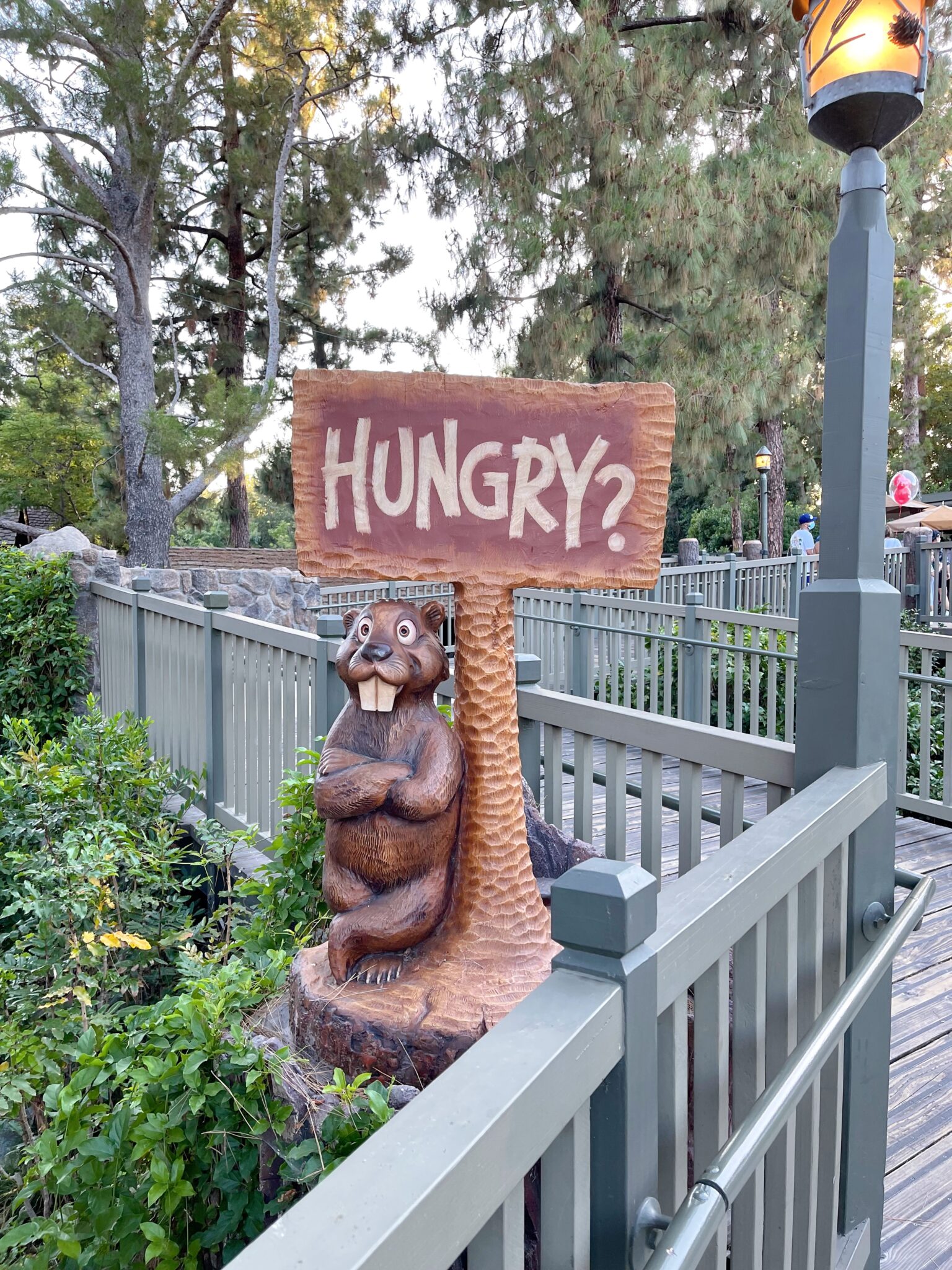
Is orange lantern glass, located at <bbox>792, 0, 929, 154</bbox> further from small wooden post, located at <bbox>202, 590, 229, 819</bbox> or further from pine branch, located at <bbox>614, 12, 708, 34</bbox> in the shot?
pine branch, located at <bbox>614, 12, 708, 34</bbox>

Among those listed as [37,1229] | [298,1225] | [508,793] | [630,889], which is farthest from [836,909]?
[37,1229]

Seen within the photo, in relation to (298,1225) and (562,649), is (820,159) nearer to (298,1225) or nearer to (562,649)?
(562,649)

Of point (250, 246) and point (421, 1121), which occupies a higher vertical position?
point (250, 246)

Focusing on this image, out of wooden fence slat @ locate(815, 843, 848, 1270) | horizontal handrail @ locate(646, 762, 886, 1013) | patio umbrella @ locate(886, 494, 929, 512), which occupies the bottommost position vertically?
wooden fence slat @ locate(815, 843, 848, 1270)

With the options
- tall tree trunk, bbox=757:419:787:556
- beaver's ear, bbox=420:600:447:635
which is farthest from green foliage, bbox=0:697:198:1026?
tall tree trunk, bbox=757:419:787:556

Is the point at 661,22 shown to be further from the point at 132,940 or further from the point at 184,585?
the point at 132,940

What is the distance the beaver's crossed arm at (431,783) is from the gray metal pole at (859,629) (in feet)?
2.27

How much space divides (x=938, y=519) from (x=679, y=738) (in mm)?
14952

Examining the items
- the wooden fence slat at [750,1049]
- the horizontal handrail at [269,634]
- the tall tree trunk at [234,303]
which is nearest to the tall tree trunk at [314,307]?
the tall tree trunk at [234,303]

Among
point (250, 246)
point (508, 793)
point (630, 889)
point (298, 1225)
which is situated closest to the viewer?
point (298, 1225)

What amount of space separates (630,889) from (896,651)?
1124 millimetres

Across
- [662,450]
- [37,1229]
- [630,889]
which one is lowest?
[37,1229]

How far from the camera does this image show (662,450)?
1784 millimetres

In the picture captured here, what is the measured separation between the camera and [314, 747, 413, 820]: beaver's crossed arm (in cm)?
179
